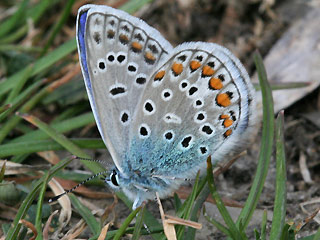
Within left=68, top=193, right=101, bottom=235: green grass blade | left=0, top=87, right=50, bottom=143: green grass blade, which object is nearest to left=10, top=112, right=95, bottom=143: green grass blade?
left=0, top=87, right=50, bottom=143: green grass blade

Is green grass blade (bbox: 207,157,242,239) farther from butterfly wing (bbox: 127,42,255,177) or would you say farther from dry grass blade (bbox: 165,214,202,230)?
butterfly wing (bbox: 127,42,255,177)

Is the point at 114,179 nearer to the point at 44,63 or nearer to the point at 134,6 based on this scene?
the point at 44,63

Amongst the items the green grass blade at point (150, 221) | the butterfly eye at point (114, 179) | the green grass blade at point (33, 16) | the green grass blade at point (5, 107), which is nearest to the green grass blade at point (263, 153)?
the green grass blade at point (150, 221)

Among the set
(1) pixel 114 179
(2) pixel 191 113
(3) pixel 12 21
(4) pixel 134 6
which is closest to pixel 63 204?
(1) pixel 114 179

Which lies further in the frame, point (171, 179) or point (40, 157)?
point (40, 157)

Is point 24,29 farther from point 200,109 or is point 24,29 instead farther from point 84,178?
point 200,109

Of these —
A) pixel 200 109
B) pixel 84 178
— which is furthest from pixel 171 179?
pixel 84 178

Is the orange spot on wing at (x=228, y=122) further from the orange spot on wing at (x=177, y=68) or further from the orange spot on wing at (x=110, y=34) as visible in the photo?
the orange spot on wing at (x=110, y=34)

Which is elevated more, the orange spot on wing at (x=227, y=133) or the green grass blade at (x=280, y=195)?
the orange spot on wing at (x=227, y=133)
